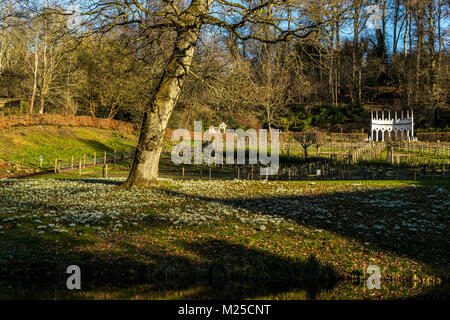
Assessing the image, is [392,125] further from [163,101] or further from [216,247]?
[216,247]

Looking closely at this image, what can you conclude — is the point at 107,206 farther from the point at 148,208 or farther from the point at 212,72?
the point at 212,72

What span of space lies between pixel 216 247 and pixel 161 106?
9180 mm

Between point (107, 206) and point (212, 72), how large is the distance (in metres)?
8.20

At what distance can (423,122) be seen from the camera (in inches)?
2697

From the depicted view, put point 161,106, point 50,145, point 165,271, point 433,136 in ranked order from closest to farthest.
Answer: point 165,271, point 161,106, point 50,145, point 433,136

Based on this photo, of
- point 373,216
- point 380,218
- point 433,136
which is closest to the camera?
point 380,218

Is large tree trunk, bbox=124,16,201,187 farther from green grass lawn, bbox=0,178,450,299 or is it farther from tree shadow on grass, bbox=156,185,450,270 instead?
green grass lawn, bbox=0,178,450,299

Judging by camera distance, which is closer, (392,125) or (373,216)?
(373,216)

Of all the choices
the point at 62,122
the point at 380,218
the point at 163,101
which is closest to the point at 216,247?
the point at 380,218

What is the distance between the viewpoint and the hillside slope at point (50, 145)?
117ft

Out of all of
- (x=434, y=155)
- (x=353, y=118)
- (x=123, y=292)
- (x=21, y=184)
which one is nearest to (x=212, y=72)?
(x=21, y=184)

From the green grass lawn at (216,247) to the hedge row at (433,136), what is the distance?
46.3 metres

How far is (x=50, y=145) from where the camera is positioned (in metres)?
45.2

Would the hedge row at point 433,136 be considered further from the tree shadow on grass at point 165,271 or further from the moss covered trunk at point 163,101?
the tree shadow on grass at point 165,271
